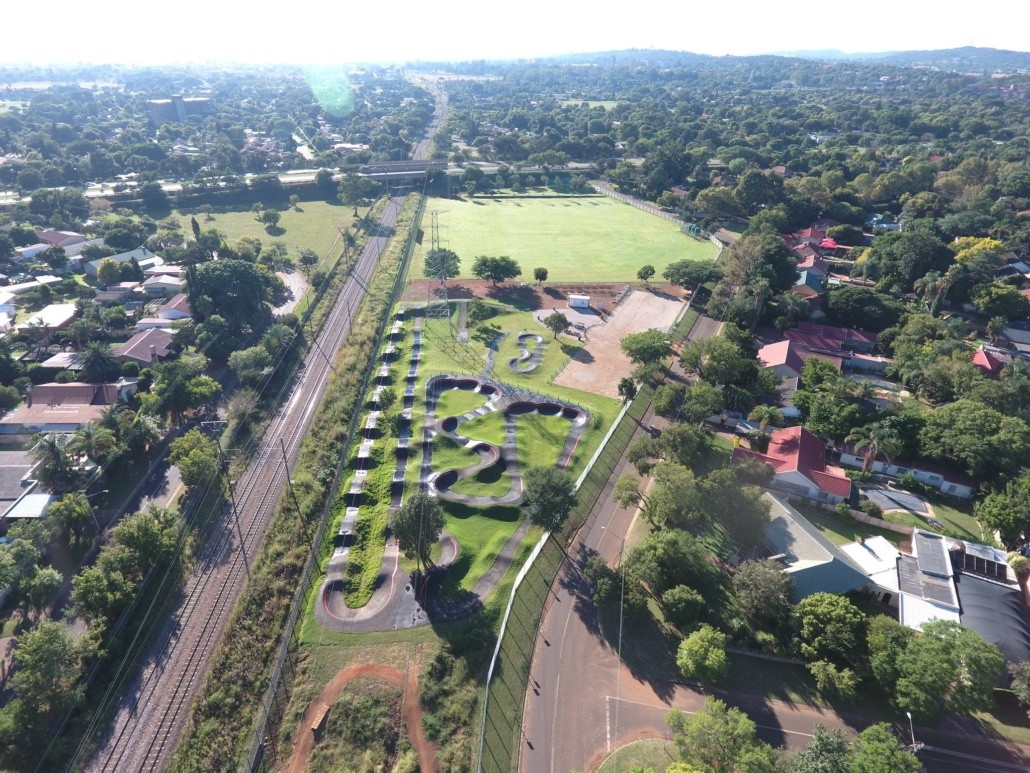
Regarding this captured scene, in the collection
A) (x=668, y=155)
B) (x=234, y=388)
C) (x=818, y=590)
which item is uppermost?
(x=668, y=155)

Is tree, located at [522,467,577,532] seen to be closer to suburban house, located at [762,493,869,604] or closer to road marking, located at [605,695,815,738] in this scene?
road marking, located at [605,695,815,738]

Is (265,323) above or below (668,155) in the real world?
below

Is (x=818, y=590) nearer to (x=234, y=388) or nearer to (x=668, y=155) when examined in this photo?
(x=234, y=388)

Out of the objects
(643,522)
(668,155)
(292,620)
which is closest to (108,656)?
(292,620)

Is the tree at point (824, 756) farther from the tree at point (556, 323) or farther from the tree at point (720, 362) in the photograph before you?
the tree at point (556, 323)

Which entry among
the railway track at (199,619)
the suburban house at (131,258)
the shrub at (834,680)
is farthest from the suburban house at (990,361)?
the suburban house at (131,258)

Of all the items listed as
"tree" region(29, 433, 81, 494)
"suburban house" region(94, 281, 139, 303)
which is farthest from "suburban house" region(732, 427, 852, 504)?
"suburban house" region(94, 281, 139, 303)

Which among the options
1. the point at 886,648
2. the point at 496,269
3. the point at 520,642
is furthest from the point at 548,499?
the point at 496,269
